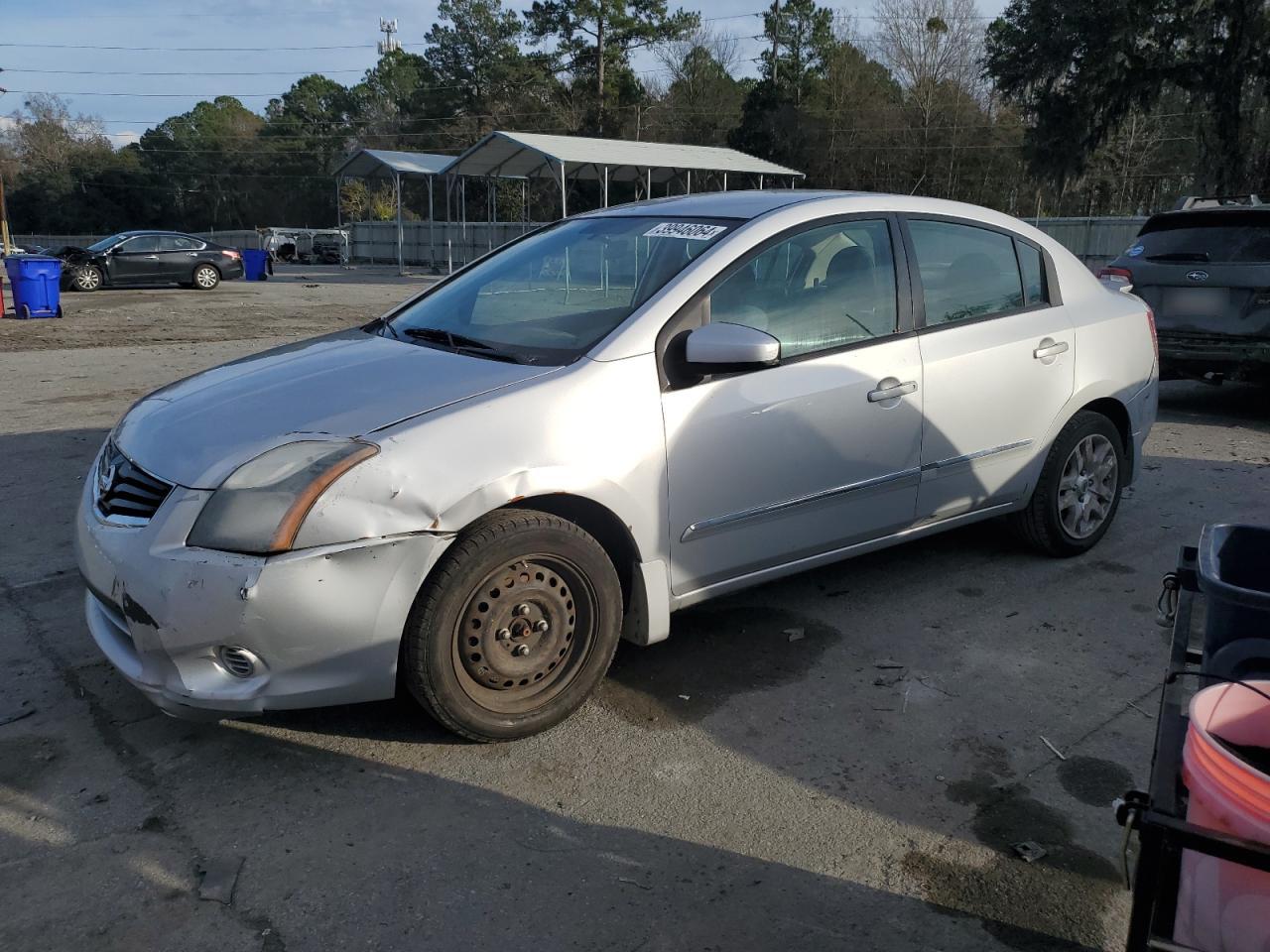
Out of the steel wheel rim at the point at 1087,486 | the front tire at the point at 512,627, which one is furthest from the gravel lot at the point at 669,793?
the steel wheel rim at the point at 1087,486

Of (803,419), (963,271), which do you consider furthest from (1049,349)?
(803,419)

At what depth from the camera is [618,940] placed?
236 cm

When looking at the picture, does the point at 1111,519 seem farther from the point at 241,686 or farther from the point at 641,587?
the point at 241,686

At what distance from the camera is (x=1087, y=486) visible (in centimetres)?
495

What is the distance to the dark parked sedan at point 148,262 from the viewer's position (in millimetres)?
25281

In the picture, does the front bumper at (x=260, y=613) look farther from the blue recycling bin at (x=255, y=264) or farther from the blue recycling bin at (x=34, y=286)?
the blue recycling bin at (x=255, y=264)

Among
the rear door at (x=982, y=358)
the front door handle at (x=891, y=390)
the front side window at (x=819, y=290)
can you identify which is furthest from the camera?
the rear door at (x=982, y=358)

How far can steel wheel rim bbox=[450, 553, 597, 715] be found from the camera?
3070mm

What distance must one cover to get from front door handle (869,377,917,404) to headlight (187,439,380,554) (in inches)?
77.8

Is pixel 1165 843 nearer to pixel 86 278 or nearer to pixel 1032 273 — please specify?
pixel 1032 273

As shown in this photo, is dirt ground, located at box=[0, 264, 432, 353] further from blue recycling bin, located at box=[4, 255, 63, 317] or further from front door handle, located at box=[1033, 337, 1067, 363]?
front door handle, located at box=[1033, 337, 1067, 363]

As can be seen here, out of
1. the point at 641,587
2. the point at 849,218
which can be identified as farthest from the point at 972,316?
the point at 641,587

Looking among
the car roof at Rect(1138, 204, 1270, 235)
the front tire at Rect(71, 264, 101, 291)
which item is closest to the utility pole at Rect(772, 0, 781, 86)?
the front tire at Rect(71, 264, 101, 291)

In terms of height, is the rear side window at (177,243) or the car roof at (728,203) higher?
the rear side window at (177,243)
